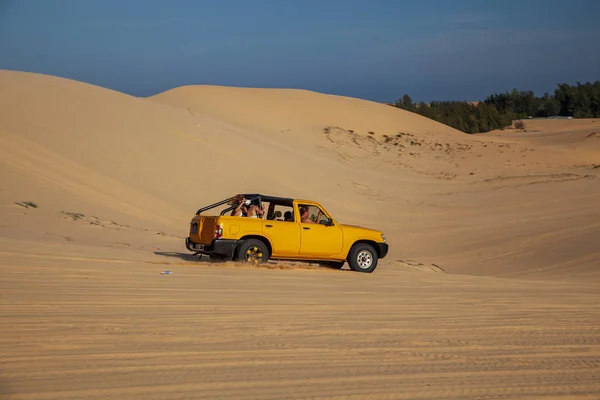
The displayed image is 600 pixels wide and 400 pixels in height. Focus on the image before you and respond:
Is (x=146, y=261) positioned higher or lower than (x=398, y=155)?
lower

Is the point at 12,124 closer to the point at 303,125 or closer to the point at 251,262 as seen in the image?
the point at 251,262

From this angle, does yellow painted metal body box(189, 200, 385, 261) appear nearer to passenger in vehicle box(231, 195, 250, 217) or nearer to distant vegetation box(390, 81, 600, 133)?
passenger in vehicle box(231, 195, 250, 217)

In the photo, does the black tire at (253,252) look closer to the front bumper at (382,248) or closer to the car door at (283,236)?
the car door at (283,236)

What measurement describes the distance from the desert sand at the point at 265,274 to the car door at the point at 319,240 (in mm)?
367

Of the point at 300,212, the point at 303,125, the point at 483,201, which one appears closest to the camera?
the point at 300,212

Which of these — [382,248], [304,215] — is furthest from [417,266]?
[304,215]

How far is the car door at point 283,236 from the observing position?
13.5 metres

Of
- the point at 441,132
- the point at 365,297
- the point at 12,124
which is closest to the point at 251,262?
the point at 365,297

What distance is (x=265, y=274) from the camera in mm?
12023

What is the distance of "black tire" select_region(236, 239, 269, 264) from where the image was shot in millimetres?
13117

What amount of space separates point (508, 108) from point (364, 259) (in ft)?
309

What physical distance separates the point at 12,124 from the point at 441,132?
3669 centimetres

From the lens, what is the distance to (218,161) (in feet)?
107

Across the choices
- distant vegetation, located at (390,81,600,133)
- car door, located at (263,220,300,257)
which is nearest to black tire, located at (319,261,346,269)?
car door, located at (263,220,300,257)
